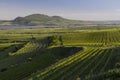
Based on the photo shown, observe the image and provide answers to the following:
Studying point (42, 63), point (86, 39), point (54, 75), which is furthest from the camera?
point (86, 39)

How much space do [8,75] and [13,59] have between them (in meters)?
28.7

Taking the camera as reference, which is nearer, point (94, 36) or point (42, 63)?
point (42, 63)

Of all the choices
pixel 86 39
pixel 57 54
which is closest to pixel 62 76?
pixel 57 54

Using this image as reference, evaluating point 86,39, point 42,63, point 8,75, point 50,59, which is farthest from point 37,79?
point 86,39

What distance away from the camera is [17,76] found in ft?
133

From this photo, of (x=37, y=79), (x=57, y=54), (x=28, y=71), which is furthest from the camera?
(x=57, y=54)

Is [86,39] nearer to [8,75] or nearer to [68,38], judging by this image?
[68,38]

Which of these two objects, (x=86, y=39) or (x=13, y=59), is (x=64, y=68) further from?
(x=86, y=39)

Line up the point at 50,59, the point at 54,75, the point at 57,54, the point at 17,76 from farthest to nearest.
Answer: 1. the point at 57,54
2. the point at 50,59
3. the point at 17,76
4. the point at 54,75

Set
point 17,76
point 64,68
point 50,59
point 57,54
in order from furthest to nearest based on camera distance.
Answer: point 57,54, point 50,59, point 17,76, point 64,68

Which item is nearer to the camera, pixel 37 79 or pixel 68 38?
pixel 37 79

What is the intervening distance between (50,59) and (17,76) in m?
18.4

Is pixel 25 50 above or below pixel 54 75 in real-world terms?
below

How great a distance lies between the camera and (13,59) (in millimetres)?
71250
